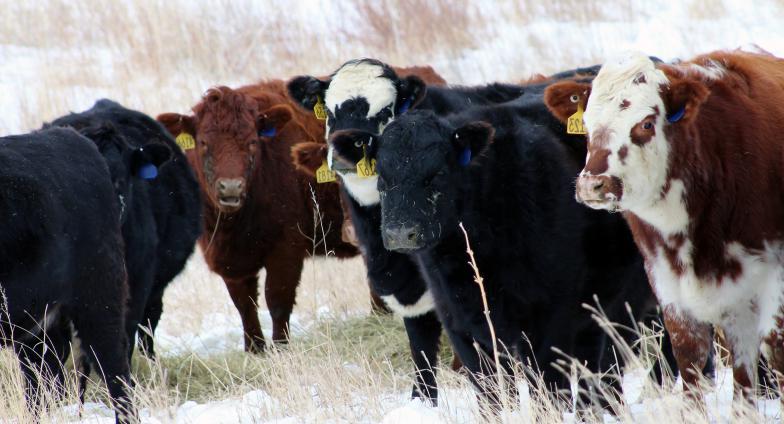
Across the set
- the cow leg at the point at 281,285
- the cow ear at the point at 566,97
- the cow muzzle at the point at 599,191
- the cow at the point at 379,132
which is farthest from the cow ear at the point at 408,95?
the cow leg at the point at 281,285

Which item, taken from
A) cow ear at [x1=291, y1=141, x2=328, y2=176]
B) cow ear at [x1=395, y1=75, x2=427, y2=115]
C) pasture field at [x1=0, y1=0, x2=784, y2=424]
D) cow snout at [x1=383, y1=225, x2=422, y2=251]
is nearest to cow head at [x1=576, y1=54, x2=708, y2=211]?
cow snout at [x1=383, y1=225, x2=422, y2=251]

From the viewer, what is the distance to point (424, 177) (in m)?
5.40

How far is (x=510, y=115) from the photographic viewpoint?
5926 mm

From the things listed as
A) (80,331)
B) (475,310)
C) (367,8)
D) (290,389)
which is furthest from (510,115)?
(367,8)

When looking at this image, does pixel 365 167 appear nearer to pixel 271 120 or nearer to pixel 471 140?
pixel 471 140

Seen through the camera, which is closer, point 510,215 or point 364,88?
point 510,215

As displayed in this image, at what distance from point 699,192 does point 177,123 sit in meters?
5.76

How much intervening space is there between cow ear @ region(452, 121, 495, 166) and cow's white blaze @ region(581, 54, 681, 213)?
0.62 m

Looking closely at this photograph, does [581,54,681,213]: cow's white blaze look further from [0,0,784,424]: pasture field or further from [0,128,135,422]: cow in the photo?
[0,0,784,424]: pasture field

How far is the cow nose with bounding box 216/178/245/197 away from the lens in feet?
28.4

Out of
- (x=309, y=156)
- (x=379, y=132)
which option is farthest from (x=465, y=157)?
(x=309, y=156)

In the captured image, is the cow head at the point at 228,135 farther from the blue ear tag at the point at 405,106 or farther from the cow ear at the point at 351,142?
the cow ear at the point at 351,142

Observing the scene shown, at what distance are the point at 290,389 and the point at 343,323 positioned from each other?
360 centimetres

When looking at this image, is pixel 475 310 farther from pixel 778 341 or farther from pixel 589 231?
pixel 778 341
